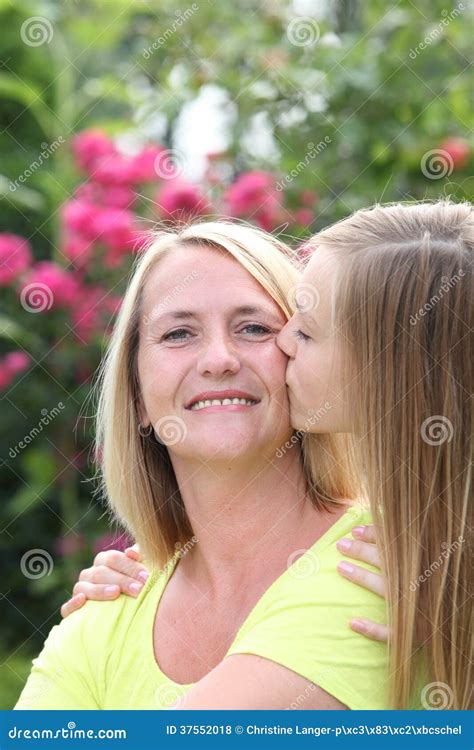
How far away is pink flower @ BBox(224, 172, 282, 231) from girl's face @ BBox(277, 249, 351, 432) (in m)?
2.07

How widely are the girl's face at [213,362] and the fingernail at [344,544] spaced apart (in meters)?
0.28

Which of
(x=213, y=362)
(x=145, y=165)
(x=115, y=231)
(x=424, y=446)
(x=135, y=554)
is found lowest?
(x=135, y=554)

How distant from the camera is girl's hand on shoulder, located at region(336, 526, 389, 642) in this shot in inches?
78.7

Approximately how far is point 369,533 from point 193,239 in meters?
0.77

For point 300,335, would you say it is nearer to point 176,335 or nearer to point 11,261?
point 176,335

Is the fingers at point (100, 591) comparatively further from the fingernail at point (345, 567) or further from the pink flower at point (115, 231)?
the pink flower at point (115, 231)

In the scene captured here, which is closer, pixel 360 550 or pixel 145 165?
pixel 360 550

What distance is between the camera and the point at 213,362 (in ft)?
7.50

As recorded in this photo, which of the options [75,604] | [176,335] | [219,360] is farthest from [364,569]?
[75,604]

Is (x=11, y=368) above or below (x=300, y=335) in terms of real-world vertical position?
below

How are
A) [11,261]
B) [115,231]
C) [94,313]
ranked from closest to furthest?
[115,231] < [94,313] < [11,261]

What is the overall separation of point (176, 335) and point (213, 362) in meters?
0.16

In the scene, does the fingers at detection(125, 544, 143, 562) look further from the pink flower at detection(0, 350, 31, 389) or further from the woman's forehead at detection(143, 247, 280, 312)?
the pink flower at detection(0, 350, 31, 389)

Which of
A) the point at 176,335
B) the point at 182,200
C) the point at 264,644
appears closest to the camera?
the point at 264,644
